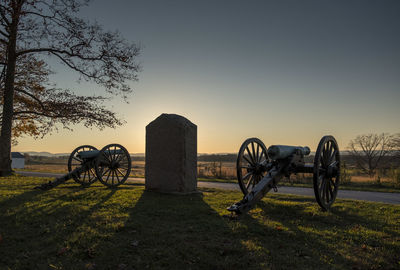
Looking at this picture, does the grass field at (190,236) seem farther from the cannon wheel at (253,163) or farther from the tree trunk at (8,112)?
the tree trunk at (8,112)

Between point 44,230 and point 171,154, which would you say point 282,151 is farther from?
point 44,230

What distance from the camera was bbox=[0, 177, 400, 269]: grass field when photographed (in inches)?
149

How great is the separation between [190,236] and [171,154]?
199 inches

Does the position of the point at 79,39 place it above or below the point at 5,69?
above

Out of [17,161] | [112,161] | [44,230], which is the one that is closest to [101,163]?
[112,161]

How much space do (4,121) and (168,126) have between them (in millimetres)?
10554

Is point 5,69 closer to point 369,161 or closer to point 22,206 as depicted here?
point 22,206

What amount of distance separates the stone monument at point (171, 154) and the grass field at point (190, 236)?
2036 mm

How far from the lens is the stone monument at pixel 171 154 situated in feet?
31.0

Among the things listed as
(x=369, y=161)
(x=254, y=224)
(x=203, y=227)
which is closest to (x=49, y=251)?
(x=203, y=227)

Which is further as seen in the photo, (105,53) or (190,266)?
(105,53)

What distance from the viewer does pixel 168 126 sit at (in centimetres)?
977

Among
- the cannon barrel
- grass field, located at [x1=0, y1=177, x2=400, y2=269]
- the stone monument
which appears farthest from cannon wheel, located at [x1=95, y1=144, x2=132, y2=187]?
the cannon barrel

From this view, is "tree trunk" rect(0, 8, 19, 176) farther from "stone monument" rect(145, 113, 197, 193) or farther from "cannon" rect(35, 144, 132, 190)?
"stone monument" rect(145, 113, 197, 193)
